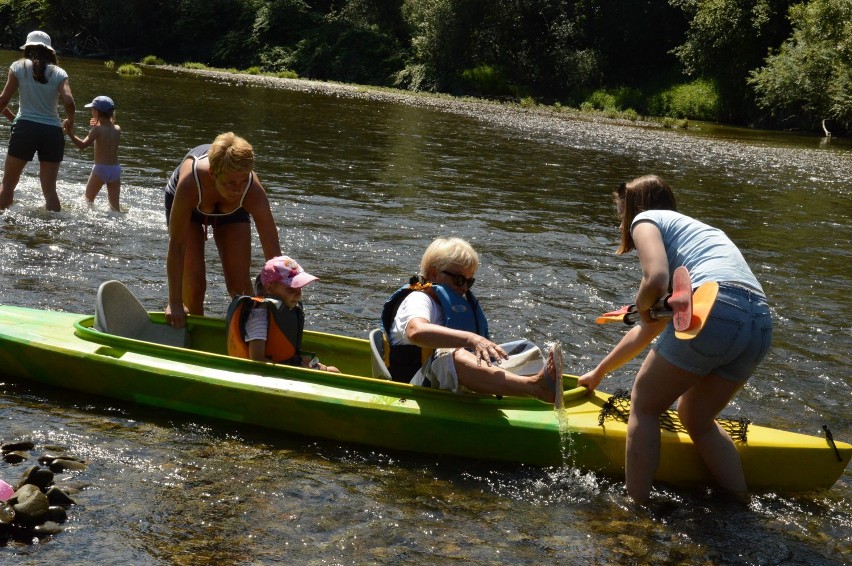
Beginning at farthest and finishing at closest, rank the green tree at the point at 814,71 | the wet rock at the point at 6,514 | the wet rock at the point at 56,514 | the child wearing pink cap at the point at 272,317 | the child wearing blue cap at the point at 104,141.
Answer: the green tree at the point at 814,71 → the child wearing blue cap at the point at 104,141 → the child wearing pink cap at the point at 272,317 → the wet rock at the point at 56,514 → the wet rock at the point at 6,514

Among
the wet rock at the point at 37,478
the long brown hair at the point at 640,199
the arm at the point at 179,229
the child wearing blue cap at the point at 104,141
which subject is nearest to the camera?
the wet rock at the point at 37,478

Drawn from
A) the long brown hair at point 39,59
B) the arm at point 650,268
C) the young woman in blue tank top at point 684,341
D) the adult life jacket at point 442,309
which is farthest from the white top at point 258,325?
the long brown hair at point 39,59

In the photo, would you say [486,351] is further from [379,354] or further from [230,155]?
[230,155]

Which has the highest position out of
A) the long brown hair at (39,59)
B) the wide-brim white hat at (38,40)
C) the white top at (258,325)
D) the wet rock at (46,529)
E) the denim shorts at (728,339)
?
the wide-brim white hat at (38,40)

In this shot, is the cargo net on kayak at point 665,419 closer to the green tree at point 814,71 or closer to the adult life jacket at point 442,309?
the adult life jacket at point 442,309

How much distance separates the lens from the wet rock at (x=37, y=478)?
15.7ft

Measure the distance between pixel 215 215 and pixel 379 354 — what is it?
63.9 inches

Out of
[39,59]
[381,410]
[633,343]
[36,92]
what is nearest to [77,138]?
[36,92]

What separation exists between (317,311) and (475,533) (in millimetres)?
4085

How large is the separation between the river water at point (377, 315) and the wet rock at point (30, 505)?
17cm

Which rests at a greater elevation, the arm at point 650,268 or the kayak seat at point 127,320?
the arm at point 650,268

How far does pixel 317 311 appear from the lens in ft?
28.4

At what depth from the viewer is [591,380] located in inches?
233

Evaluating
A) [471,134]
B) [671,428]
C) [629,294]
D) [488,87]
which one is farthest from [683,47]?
[671,428]
